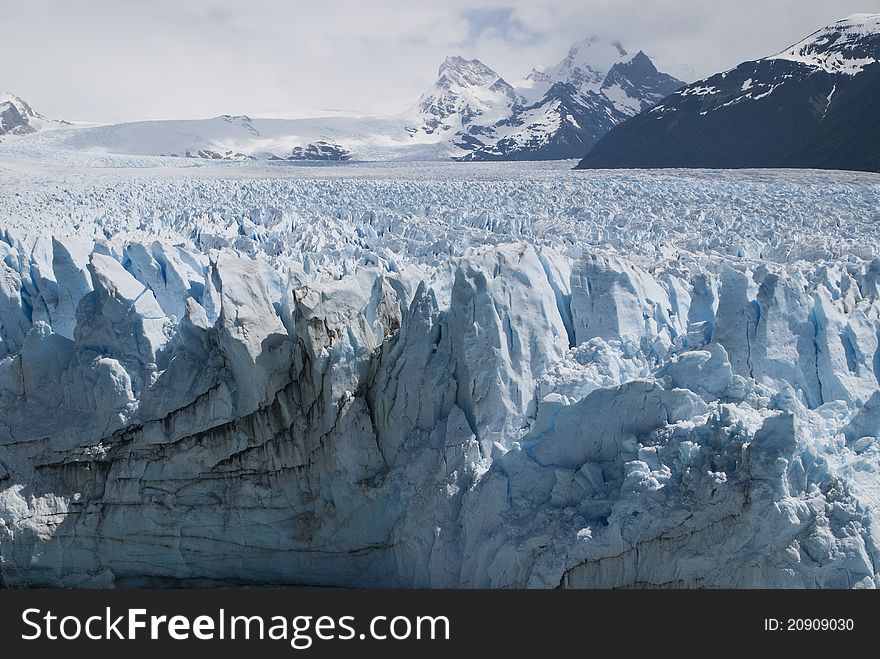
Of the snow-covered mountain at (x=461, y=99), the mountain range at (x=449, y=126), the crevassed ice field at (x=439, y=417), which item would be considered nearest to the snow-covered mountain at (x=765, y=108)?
the mountain range at (x=449, y=126)

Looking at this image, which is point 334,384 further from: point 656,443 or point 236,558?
point 656,443

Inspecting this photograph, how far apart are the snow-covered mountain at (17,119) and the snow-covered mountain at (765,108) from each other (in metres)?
41.9

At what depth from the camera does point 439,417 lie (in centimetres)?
743

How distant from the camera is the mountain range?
50903 mm

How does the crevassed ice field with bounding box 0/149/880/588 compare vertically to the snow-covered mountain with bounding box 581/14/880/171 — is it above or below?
below

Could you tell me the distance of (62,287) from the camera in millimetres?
9297

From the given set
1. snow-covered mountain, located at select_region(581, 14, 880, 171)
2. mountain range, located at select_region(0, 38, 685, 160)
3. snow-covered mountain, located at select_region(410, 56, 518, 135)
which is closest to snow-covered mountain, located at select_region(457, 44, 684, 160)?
mountain range, located at select_region(0, 38, 685, 160)

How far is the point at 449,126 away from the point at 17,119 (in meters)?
33.6

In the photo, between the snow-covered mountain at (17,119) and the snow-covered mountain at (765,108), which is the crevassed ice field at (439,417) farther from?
the snow-covered mountain at (17,119)

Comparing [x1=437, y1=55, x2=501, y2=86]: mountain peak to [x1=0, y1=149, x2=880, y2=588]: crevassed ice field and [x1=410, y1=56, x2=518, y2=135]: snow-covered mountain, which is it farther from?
[x1=0, y1=149, x2=880, y2=588]: crevassed ice field

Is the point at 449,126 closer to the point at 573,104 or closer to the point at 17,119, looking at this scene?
the point at 573,104

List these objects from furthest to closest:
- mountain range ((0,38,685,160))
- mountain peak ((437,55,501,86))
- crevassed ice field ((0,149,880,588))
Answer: mountain peak ((437,55,501,86)), mountain range ((0,38,685,160)), crevassed ice field ((0,149,880,588))

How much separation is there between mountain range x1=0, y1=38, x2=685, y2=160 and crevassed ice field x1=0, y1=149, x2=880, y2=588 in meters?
36.1

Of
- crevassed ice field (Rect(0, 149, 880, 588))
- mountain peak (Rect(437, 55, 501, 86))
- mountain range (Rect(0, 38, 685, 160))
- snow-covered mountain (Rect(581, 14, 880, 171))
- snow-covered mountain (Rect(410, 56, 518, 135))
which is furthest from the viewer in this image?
mountain peak (Rect(437, 55, 501, 86))
